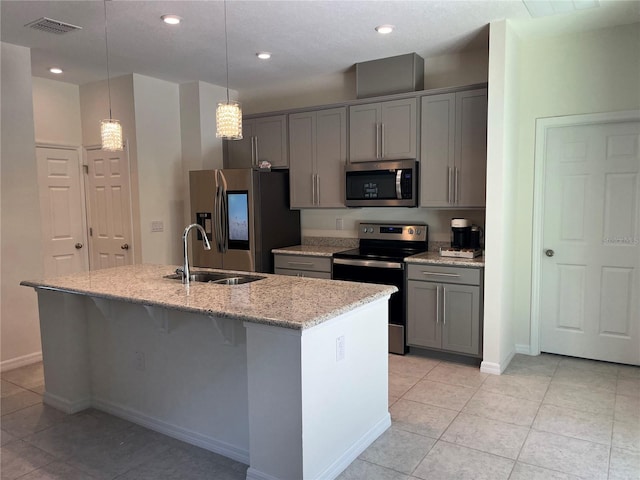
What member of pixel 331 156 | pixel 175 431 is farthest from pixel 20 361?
pixel 331 156

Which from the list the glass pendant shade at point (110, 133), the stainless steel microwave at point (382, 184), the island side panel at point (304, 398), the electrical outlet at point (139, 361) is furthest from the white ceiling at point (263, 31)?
the electrical outlet at point (139, 361)

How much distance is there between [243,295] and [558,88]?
309 centimetres

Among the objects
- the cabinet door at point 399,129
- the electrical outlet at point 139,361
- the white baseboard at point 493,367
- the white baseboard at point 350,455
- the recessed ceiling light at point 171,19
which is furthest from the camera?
the cabinet door at point 399,129

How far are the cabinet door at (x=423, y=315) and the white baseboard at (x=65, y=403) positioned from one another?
2.56m

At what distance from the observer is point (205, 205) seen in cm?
488

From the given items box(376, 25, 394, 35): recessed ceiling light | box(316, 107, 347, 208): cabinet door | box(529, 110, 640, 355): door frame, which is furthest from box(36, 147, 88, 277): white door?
box(529, 110, 640, 355): door frame

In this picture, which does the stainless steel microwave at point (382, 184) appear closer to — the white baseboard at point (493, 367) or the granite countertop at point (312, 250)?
the granite countertop at point (312, 250)

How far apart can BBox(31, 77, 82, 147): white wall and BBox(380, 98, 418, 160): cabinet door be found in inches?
133

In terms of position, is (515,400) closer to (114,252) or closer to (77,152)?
(114,252)

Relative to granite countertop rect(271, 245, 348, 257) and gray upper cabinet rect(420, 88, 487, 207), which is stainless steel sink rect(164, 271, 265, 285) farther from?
gray upper cabinet rect(420, 88, 487, 207)

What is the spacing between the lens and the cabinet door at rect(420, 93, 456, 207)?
3.99 metres

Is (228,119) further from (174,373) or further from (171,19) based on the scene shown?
(174,373)

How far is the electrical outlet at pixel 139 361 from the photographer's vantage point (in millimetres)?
2943

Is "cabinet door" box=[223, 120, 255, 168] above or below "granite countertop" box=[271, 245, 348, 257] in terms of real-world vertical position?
above
